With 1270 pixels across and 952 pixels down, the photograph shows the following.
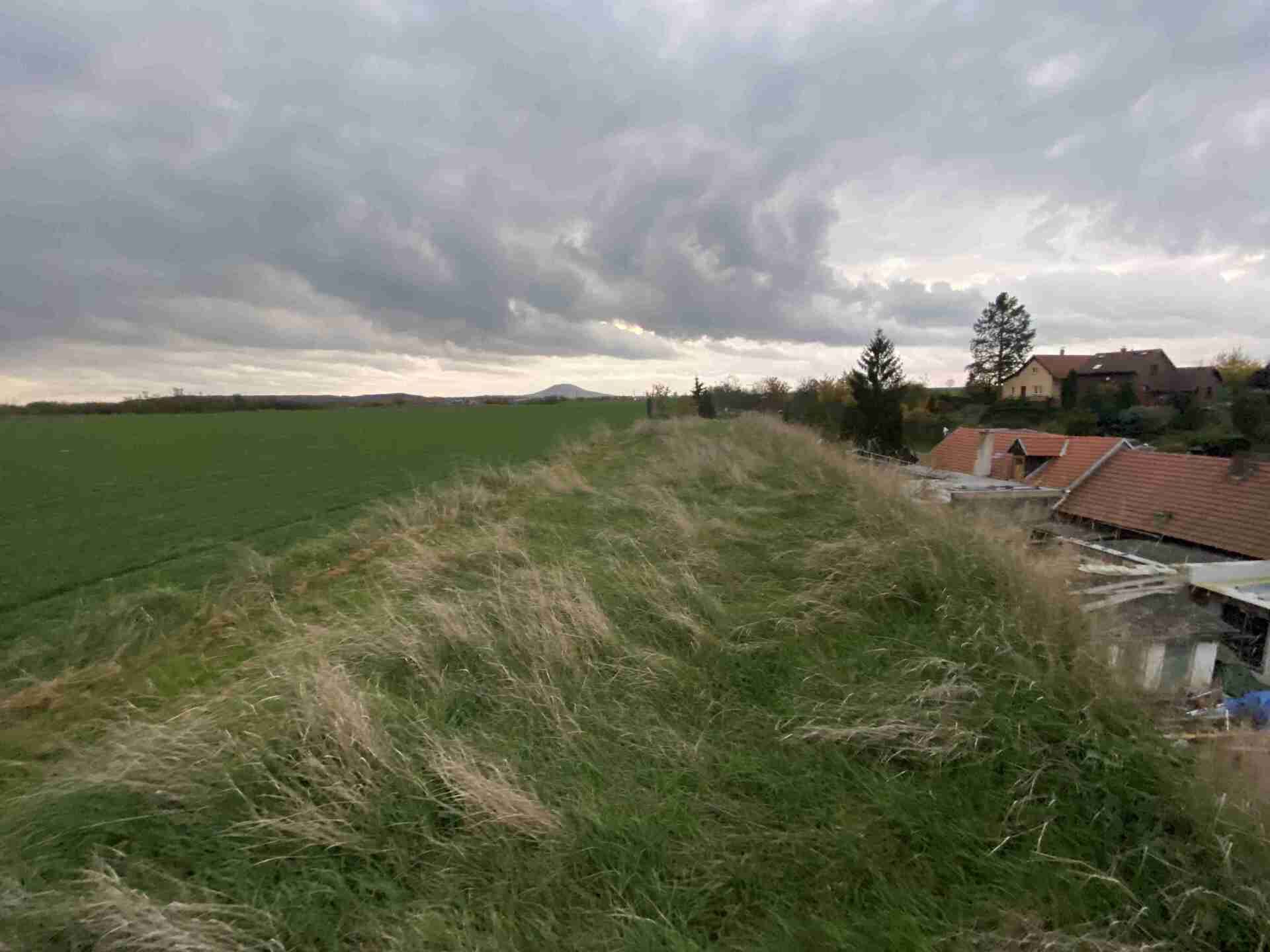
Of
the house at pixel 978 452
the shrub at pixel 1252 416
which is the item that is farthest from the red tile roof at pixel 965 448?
the shrub at pixel 1252 416

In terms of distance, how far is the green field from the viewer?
8.62 metres

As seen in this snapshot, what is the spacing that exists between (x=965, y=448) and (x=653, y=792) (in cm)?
3265

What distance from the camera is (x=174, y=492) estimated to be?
16.9 m

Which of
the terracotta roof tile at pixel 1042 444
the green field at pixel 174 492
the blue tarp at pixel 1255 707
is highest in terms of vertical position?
the terracotta roof tile at pixel 1042 444

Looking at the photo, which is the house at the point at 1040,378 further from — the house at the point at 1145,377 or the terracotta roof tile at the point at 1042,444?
the terracotta roof tile at the point at 1042,444

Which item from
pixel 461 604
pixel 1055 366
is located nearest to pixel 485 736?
pixel 461 604

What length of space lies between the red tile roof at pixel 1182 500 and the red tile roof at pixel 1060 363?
3890cm

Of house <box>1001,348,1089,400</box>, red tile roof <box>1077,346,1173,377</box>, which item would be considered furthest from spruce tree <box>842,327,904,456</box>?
red tile roof <box>1077,346,1173,377</box>

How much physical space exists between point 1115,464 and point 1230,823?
26.0 metres

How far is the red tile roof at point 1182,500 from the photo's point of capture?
603 inches

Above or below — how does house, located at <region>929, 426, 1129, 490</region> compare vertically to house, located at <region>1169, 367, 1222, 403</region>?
below

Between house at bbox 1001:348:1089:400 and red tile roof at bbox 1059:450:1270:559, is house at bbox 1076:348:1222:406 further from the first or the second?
red tile roof at bbox 1059:450:1270:559

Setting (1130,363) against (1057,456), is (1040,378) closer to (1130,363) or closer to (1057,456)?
(1130,363)

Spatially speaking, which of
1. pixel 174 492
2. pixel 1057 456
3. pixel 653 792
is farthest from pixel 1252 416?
pixel 174 492
